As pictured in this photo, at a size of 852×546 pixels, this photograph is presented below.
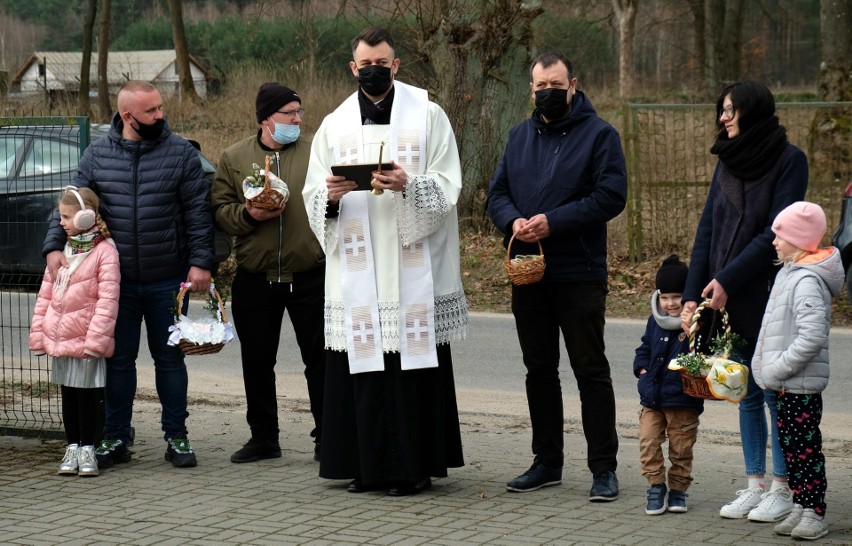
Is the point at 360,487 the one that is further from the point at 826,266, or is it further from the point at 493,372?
the point at 493,372

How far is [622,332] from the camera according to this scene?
12.5 meters

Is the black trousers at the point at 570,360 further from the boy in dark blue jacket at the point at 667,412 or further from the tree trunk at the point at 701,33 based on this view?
the tree trunk at the point at 701,33

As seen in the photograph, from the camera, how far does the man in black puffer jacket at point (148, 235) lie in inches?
276

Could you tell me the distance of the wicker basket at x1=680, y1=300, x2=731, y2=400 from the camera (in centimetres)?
566

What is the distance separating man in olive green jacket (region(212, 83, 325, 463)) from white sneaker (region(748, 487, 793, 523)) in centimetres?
255

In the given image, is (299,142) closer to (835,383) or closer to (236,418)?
(236,418)

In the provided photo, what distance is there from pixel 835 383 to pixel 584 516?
4.76m

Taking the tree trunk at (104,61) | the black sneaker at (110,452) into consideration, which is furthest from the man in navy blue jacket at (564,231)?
the tree trunk at (104,61)

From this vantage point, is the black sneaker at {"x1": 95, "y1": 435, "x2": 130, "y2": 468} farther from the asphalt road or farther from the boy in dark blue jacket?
the boy in dark blue jacket

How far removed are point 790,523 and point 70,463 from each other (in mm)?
3817

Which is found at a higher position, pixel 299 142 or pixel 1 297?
pixel 299 142

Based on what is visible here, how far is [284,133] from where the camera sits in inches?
285

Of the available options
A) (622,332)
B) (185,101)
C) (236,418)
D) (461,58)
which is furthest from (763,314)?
(185,101)

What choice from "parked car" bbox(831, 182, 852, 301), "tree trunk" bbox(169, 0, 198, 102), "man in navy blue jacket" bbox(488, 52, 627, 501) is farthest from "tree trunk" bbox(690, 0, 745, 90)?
"man in navy blue jacket" bbox(488, 52, 627, 501)
